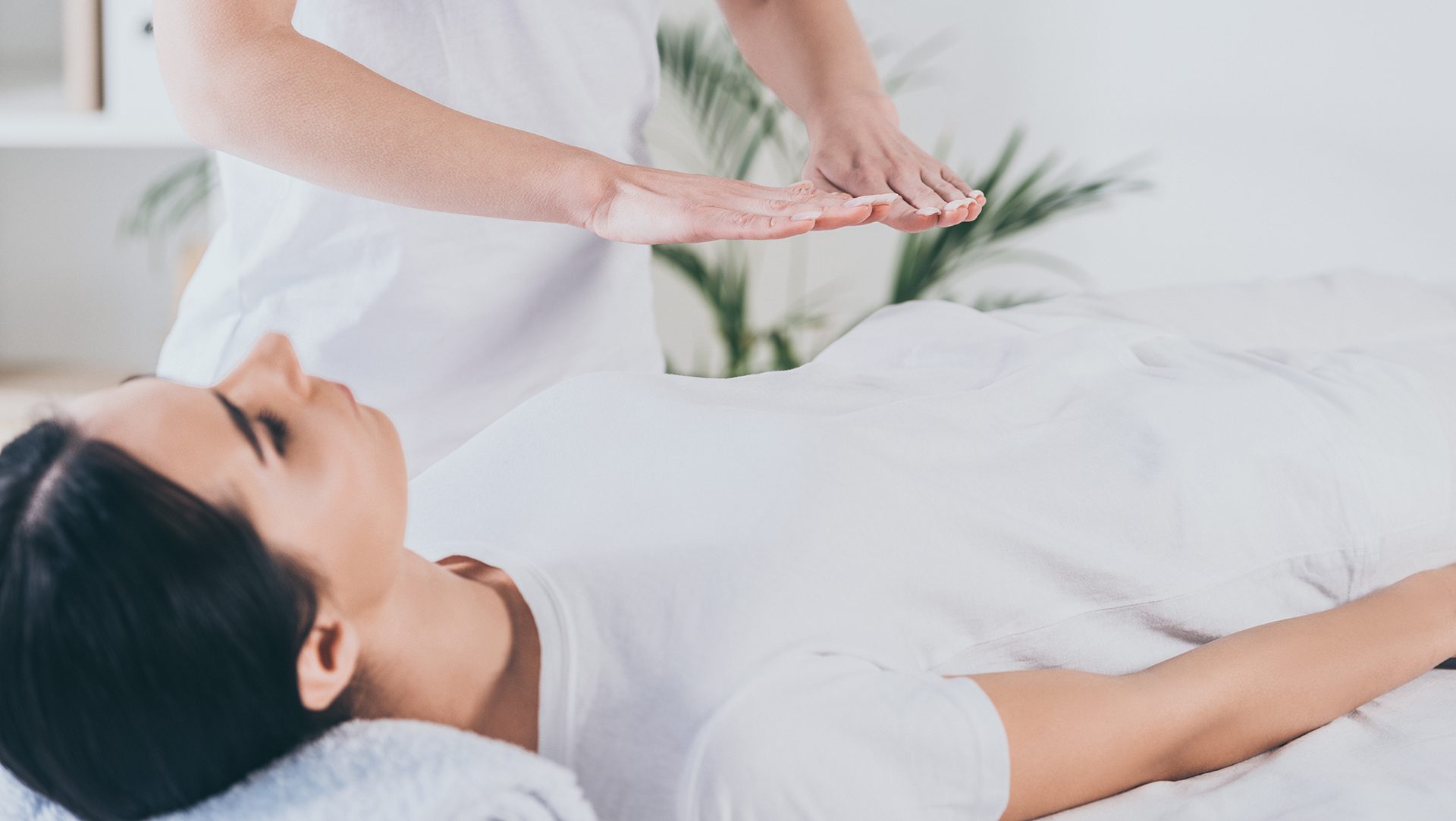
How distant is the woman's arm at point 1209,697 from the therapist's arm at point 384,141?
1.22 ft

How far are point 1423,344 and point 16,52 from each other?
8.21 ft

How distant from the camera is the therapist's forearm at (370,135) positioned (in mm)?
863

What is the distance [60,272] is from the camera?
2.48m

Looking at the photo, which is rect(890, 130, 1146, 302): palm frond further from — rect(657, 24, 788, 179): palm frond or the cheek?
the cheek

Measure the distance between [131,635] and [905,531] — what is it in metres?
0.53

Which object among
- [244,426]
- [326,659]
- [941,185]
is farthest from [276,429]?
[941,185]

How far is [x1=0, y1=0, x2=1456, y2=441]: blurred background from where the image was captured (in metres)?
2.10

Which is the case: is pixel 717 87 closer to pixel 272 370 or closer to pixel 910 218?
pixel 910 218

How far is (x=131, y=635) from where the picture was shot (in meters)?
0.65

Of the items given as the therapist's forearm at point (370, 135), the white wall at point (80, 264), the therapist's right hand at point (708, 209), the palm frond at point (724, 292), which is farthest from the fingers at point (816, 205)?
the white wall at point (80, 264)

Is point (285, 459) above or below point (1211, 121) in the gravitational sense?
below

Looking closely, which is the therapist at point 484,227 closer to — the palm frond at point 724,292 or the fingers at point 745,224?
the fingers at point 745,224

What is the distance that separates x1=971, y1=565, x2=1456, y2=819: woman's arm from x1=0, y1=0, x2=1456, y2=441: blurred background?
4.00 feet

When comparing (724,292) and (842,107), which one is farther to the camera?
(724,292)
